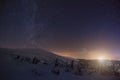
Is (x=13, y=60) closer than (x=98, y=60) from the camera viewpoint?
Yes

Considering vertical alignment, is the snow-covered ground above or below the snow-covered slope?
below

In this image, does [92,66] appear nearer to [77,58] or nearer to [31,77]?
[77,58]

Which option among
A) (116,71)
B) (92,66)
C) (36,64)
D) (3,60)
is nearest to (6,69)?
(3,60)

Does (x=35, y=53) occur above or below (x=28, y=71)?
above

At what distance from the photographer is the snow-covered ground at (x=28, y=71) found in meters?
14.2

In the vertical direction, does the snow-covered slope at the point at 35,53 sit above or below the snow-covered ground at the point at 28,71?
above

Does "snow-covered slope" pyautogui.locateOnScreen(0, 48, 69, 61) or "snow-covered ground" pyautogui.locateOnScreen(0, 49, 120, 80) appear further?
"snow-covered slope" pyautogui.locateOnScreen(0, 48, 69, 61)

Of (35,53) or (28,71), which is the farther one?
(35,53)

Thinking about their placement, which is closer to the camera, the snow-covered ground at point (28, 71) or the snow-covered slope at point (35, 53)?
the snow-covered ground at point (28, 71)

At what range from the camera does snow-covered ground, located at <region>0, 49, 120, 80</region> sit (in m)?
14.2

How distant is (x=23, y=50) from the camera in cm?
1839

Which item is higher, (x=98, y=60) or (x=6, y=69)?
(x=98, y=60)

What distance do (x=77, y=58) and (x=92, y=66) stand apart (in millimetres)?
2277

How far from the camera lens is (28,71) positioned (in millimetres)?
14867
